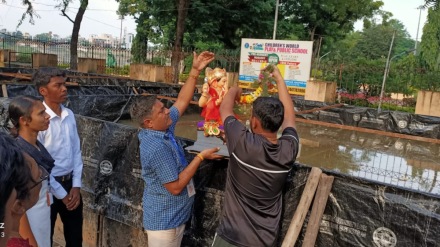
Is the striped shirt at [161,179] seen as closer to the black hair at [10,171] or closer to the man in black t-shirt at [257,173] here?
the man in black t-shirt at [257,173]

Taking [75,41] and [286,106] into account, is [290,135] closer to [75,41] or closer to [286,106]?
[286,106]

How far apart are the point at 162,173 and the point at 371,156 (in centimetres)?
722

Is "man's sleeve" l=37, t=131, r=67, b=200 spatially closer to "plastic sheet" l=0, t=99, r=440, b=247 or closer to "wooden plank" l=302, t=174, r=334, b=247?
"plastic sheet" l=0, t=99, r=440, b=247

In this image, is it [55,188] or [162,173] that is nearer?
[162,173]

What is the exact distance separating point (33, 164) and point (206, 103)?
2015 millimetres

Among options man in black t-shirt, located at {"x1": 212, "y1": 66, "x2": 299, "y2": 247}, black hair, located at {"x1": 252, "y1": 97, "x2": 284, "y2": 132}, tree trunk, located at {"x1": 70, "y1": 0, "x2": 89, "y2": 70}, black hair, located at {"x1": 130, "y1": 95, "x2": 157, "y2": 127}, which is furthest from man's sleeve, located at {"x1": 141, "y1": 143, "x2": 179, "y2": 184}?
tree trunk, located at {"x1": 70, "y1": 0, "x2": 89, "y2": 70}

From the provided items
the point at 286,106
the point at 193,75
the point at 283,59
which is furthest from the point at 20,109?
the point at 283,59

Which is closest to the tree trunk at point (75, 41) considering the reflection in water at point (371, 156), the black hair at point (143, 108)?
the reflection in water at point (371, 156)

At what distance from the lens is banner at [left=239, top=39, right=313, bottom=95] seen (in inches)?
551

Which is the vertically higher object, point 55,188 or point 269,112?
point 269,112

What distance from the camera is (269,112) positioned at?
2252mm

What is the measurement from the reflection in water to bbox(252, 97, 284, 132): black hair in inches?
161

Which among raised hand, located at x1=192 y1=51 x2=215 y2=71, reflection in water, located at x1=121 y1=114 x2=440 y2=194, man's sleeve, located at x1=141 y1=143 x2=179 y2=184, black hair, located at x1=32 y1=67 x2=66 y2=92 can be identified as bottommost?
reflection in water, located at x1=121 y1=114 x2=440 y2=194

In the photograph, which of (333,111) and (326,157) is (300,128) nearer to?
(333,111)
